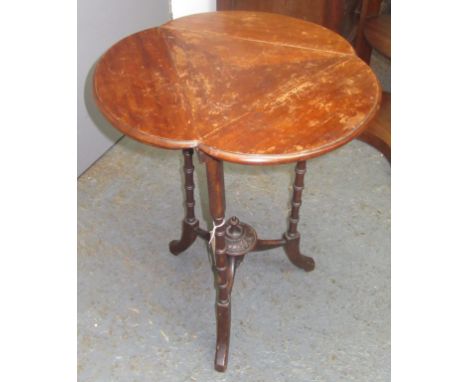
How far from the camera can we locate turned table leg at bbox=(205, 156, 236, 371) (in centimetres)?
159

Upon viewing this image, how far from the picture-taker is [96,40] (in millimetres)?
2699

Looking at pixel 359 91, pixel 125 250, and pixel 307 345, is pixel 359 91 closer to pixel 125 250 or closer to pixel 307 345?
pixel 307 345

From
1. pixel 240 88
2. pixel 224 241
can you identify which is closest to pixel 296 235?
pixel 224 241

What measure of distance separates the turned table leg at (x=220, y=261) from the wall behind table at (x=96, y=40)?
119 cm

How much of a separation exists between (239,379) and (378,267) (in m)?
0.81

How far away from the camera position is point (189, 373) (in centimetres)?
204

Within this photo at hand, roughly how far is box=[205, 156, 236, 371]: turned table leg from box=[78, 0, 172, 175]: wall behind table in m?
1.19

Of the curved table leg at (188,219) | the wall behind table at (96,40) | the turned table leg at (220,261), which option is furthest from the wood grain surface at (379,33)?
the turned table leg at (220,261)

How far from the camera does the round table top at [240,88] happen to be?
1.45 meters

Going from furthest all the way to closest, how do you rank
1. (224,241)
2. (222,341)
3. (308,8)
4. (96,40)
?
1. (308,8)
2. (96,40)
3. (222,341)
4. (224,241)

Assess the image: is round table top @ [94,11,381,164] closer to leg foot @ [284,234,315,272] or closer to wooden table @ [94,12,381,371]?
wooden table @ [94,12,381,371]

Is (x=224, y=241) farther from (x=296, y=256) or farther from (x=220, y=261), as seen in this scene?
(x=296, y=256)

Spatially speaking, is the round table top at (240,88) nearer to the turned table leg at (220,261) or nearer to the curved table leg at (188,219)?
the turned table leg at (220,261)

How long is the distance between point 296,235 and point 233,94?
83 cm
